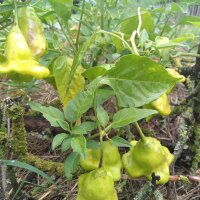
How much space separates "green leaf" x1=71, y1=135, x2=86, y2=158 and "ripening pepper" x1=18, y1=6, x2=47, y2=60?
0.18m

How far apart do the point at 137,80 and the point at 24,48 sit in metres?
0.22

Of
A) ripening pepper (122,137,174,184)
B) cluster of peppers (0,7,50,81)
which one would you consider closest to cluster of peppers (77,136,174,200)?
ripening pepper (122,137,174,184)

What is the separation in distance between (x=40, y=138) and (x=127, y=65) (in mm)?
651

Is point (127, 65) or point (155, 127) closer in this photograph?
point (127, 65)

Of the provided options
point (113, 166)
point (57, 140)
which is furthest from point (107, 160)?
point (57, 140)

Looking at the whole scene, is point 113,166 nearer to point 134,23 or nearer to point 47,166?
point 47,166

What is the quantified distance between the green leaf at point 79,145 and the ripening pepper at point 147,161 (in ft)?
0.54

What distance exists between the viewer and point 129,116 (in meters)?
0.77

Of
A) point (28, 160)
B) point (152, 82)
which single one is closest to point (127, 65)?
point (152, 82)

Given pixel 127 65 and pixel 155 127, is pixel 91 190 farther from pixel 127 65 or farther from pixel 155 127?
pixel 155 127

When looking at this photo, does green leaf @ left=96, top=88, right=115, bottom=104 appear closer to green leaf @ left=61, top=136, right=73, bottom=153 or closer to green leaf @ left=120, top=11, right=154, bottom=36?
green leaf @ left=61, top=136, right=73, bottom=153

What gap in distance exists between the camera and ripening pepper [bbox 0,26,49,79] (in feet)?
2.17

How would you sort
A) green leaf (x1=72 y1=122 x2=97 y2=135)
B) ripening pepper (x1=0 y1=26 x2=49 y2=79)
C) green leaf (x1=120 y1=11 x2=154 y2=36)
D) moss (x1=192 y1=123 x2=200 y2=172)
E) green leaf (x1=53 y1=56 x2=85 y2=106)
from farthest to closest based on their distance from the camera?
moss (x1=192 y1=123 x2=200 y2=172) < green leaf (x1=120 y1=11 x2=154 y2=36) < green leaf (x1=53 y1=56 x2=85 y2=106) < green leaf (x1=72 y1=122 x2=97 y2=135) < ripening pepper (x1=0 y1=26 x2=49 y2=79)

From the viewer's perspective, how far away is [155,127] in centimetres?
137
